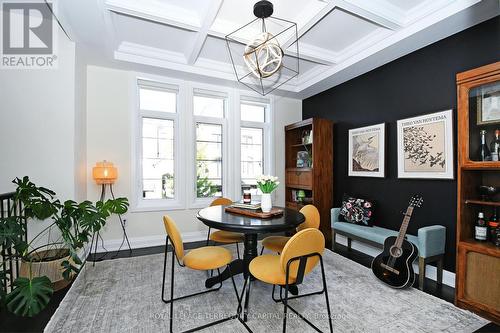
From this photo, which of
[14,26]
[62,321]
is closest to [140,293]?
[62,321]

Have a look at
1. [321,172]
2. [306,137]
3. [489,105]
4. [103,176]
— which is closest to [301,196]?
[321,172]

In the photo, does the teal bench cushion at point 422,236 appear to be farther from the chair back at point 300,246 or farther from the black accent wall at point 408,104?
the chair back at point 300,246

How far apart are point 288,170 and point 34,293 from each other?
3.98 m

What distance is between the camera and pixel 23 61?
2.86 meters

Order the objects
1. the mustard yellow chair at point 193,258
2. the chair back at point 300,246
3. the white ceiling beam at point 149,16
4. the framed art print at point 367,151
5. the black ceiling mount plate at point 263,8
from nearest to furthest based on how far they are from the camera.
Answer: the chair back at point 300,246 < the mustard yellow chair at point 193,258 < the black ceiling mount plate at point 263,8 < the white ceiling beam at point 149,16 < the framed art print at point 367,151

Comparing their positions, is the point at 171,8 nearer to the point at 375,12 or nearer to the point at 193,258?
the point at 375,12

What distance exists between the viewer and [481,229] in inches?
88.4

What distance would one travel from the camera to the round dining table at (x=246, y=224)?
2021 millimetres

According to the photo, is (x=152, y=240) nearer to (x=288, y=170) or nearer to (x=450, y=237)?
(x=288, y=170)

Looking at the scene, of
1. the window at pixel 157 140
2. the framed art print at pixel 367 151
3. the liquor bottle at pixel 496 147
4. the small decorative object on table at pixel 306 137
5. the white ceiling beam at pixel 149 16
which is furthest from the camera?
the small decorative object on table at pixel 306 137

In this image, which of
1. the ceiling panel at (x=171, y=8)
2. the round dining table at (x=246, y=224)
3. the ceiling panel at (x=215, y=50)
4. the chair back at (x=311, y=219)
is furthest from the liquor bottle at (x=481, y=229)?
the ceiling panel at (x=215, y=50)

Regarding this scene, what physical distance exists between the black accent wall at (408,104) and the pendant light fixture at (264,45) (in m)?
1.23

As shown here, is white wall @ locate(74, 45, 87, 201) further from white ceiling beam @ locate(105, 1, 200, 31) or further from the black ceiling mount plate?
the black ceiling mount plate

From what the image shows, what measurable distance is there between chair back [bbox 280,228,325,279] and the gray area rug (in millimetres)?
550
